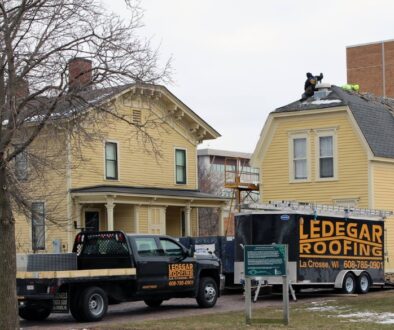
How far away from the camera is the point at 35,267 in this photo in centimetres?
1975

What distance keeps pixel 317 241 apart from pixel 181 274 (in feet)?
16.1

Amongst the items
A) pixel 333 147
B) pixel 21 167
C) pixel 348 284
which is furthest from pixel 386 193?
pixel 21 167

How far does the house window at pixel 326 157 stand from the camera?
3294 cm

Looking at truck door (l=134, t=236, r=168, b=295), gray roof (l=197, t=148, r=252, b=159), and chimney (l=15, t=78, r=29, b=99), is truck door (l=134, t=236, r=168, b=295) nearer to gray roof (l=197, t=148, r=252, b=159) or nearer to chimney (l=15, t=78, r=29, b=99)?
chimney (l=15, t=78, r=29, b=99)

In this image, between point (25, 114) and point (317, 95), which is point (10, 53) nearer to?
point (25, 114)

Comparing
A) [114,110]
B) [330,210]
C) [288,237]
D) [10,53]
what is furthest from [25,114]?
[330,210]

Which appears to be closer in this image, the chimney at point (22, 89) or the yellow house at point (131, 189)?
the chimney at point (22, 89)

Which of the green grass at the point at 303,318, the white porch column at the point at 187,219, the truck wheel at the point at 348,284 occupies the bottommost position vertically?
the green grass at the point at 303,318

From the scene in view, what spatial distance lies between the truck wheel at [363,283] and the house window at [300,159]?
8.55m

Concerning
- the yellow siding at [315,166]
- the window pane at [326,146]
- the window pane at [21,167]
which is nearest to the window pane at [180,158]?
the yellow siding at [315,166]

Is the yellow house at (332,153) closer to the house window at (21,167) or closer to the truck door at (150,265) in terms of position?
the truck door at (150,265)

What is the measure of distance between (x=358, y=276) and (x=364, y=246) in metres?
1.04

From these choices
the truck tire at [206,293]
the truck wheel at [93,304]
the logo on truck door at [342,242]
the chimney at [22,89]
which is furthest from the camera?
the logo on truck door at [342,242]

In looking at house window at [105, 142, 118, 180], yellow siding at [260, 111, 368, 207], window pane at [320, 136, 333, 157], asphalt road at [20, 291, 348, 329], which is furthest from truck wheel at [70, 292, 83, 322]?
house window at [105, 142, 118, 180]
